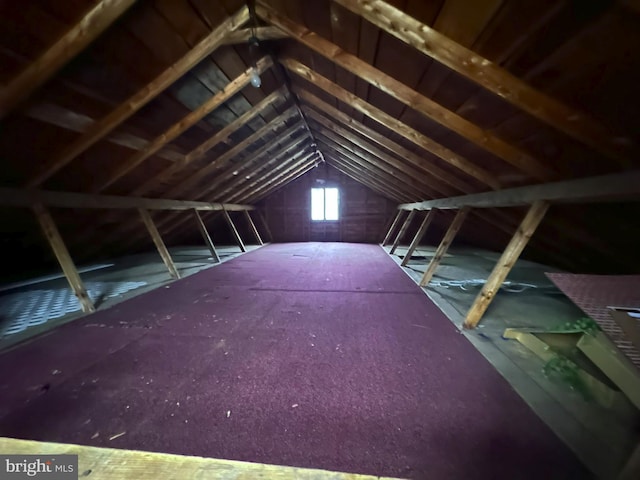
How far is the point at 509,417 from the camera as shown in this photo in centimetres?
122

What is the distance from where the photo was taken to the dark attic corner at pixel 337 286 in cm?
105

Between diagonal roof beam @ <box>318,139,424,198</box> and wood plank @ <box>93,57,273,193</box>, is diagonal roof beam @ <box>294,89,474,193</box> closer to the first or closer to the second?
wood plank @ <box>93,57,273,193</box>

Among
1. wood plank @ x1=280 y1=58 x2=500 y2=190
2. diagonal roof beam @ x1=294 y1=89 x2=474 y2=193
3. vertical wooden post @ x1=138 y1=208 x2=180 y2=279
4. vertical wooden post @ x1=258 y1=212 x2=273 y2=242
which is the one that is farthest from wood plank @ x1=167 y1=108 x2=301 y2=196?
vertical wooden post @ x1=258 y1=212 x2=273 y2=242

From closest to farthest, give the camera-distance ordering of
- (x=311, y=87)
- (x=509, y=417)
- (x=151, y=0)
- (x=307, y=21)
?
(x=509, y=417)
(x=151, y=0)
(x=307, y=21)
(x=311, y=87)

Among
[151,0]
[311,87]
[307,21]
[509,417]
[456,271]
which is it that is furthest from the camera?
[456,271]

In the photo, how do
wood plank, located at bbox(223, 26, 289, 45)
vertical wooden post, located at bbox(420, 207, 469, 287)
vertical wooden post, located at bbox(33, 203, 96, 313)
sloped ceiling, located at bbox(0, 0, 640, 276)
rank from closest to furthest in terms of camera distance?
sloped ceiling, located at bbox(0, 0, 640, 276) < wood plank, located at bbox(223, 26, 289, 45) < vertical wooden post, located at bbox(33, 203, 96, 313) < vertical wooden post, located at bbox(420, 207, 469, 287)

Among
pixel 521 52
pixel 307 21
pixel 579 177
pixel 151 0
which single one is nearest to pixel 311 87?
pixel 307 21

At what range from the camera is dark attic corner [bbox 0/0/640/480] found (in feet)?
3.45

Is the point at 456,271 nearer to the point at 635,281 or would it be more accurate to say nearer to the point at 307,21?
the point at 635,281

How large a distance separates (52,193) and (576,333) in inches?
173

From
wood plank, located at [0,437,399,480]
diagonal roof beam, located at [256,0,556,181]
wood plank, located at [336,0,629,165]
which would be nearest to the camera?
wood plank, located at [0,437,399,480]

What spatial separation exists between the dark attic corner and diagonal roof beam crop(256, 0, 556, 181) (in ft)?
0.05

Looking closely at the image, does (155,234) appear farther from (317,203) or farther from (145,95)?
(317,203)

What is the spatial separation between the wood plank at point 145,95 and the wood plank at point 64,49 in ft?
1.64
